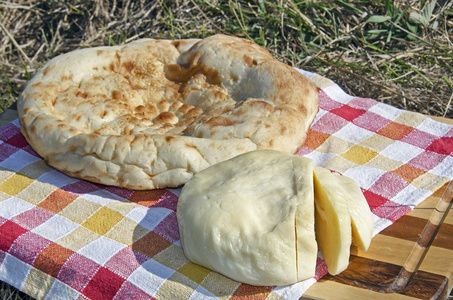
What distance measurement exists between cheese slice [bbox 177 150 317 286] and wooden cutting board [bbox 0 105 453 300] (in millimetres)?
183

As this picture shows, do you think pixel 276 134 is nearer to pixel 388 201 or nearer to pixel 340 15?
pixel 388 201

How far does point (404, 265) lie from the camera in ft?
7.82

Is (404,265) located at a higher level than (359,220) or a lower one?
lower

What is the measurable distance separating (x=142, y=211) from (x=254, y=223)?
68 cm

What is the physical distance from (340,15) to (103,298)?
11.2 ft

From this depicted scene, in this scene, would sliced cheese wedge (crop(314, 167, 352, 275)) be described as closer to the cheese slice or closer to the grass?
the cheese slice

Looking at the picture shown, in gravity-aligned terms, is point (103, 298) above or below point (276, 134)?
below

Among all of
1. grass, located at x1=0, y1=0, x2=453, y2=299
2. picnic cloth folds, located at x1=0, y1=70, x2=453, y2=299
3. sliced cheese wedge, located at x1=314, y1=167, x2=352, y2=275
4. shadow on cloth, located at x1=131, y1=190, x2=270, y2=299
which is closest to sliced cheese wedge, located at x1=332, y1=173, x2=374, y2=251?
sliced cheese wedge, located at x1=314, y1=167, x2=352, y2=275

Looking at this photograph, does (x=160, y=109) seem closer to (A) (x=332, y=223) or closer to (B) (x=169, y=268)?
(B) (x=169, y=268)

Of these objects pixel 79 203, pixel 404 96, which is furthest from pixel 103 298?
pixel 404 96

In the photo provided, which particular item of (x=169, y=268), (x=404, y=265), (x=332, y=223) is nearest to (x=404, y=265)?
(x=404, y=265)

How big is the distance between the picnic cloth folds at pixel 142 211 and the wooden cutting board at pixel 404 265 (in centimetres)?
6

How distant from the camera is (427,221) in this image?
2.63 metres

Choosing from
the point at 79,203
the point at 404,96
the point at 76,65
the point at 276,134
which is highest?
the point at 76,65
